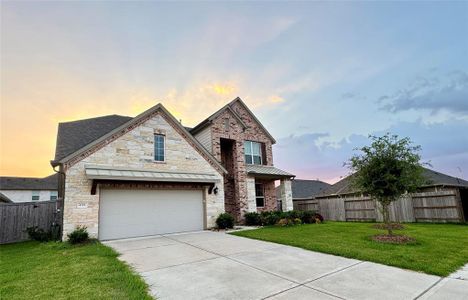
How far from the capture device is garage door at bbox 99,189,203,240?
1138cm

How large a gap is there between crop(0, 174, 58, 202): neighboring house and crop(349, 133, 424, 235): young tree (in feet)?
129

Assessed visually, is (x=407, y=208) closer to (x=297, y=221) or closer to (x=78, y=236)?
(x=297, y=221)

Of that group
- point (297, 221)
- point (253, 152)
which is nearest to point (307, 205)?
point (297, 221)

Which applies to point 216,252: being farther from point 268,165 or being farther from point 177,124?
point 268,165

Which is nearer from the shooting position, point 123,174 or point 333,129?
point 123,174

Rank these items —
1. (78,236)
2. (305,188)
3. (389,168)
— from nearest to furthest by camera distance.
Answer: (389,168) → (78,236) → (305,188)

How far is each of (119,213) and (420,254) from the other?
11.6m

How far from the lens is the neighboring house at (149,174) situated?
10.9 metres

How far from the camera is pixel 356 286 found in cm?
469

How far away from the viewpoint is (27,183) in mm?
33875

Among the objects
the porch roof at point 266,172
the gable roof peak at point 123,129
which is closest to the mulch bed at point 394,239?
the porch roof at point 266,172

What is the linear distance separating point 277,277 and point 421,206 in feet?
48.9

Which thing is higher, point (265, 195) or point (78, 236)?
point (265, 195)

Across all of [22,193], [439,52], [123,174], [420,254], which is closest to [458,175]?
[439,52]
